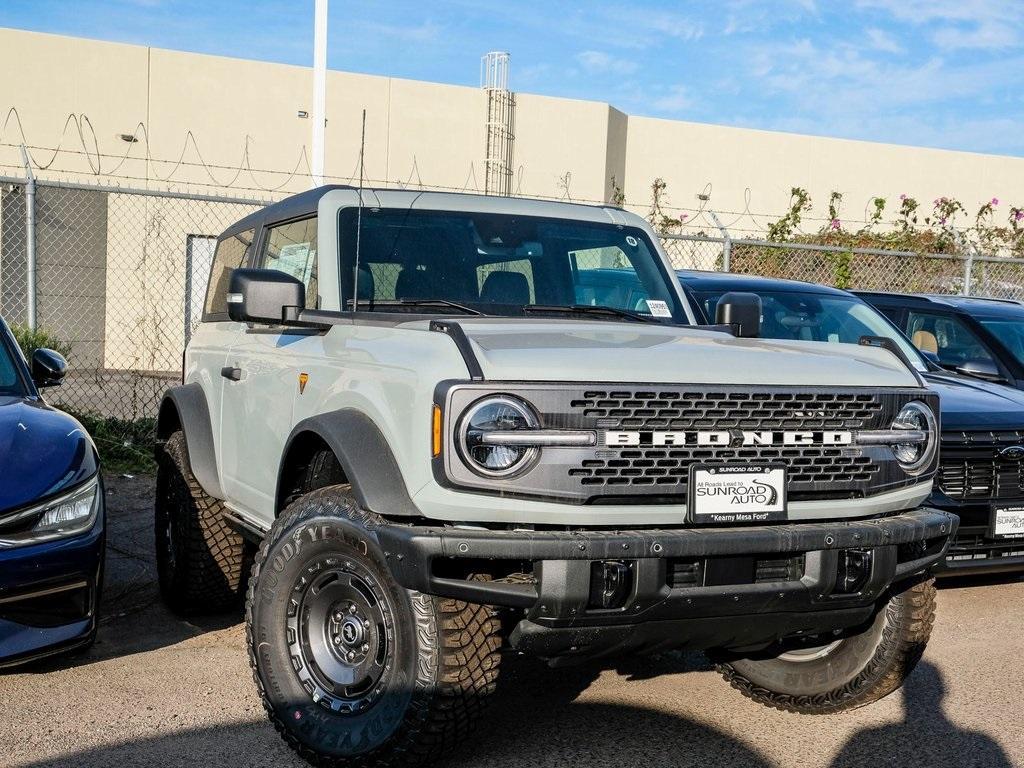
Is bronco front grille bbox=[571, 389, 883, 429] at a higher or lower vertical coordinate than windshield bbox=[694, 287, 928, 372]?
lower

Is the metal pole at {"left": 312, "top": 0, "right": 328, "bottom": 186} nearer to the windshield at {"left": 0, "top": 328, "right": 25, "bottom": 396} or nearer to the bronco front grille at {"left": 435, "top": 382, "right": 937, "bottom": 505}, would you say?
the windshield at {"left": 0, "top": 328, "right": 25, "bottom": 396}

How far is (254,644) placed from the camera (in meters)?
3.83

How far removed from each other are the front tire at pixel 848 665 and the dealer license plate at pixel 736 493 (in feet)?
2.68

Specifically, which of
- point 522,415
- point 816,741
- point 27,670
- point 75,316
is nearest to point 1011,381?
point 816,741

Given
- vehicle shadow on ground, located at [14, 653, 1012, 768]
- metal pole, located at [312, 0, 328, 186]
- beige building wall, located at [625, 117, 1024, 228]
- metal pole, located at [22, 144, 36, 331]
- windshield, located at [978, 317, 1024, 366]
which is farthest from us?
beige building wall, located at [625, 117, 1024, 228]

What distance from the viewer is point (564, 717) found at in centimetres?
426

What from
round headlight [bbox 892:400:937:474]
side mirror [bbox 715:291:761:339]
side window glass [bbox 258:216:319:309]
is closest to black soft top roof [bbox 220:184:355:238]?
side window glass [bbox 258:216:319:309]

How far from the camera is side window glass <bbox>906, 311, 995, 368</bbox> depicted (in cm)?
837

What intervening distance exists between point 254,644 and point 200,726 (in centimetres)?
49

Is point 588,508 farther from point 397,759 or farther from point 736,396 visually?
point 397,759

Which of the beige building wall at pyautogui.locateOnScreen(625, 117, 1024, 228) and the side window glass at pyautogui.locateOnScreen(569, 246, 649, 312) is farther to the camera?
the beige building wall at pyautogui.locateOnScreen(625, 117, 1024, 228)

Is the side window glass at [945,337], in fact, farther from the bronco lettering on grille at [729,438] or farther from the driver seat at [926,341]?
the bronco lettering on grille at [729,438]

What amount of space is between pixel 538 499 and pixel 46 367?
135 inches

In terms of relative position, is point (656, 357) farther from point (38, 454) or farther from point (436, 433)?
point (38, 454)
